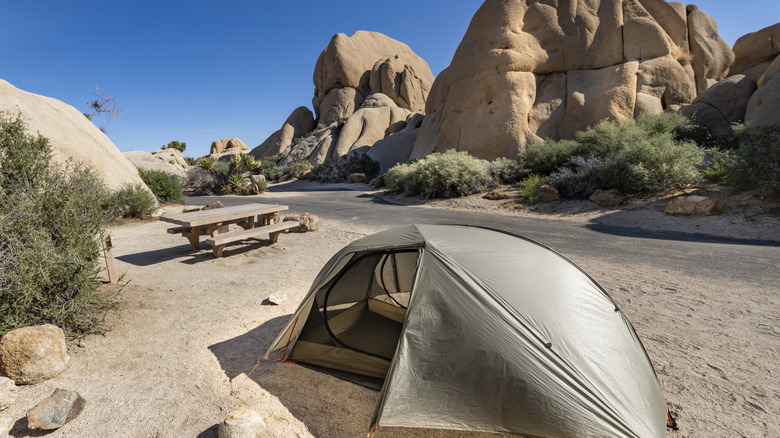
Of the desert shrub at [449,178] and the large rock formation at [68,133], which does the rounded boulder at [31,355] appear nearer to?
the large rock formation at [68,133]

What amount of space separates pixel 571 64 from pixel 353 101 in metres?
28.4

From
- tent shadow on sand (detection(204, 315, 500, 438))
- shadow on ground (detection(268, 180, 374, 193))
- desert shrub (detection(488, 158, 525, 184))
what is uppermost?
desert shrub (detection(488, 158, 525, 184))

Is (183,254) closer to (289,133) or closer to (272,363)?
(272,363)

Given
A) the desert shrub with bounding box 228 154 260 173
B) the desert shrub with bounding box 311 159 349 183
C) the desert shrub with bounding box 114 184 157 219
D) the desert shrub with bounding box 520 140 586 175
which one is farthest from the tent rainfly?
the desert shrub with bounding box 311 159 349 183

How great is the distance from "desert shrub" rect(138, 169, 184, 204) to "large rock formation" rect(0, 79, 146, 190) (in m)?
1.58

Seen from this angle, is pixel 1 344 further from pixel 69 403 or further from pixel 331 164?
pixel 331 164

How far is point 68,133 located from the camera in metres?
10.2

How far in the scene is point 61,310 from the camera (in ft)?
11.2

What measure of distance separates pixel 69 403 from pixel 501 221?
9323 mm

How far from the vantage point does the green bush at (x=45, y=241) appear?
3176mm

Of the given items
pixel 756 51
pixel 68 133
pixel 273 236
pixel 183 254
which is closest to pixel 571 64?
pixel 756 51

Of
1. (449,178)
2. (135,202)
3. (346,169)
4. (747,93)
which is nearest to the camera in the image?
(135,202)

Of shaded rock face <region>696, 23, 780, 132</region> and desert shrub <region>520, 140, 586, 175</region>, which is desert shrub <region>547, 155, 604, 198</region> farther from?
shaded rock face <region>696, 23, 780, 132</region>

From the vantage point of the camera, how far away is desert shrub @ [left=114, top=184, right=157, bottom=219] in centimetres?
1020
